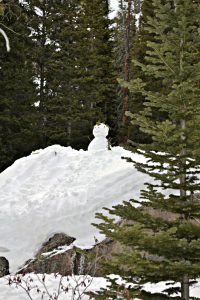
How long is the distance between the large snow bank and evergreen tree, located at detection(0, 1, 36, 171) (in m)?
7.13

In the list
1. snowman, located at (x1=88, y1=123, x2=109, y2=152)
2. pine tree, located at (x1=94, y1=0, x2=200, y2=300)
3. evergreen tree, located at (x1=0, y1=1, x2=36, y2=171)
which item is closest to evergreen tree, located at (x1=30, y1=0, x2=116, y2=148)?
evergreen tree, located at (x1=0, y1=1, x2=36, y2=171)

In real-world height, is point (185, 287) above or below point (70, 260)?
above

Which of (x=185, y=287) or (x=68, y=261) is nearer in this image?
(x=185, y=287)

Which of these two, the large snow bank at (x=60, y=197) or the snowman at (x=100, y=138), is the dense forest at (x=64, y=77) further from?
the snowman at (x=100, y=138)

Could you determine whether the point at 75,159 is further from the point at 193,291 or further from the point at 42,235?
the point at 193,291

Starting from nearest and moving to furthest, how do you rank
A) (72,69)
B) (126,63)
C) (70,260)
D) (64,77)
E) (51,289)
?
(51,289)
(70,260)
(126,63)
(72,69)
(64,77)

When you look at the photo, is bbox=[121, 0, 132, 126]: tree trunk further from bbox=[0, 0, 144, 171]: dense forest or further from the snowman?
the snowman

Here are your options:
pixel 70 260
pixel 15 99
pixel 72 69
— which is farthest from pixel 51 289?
pixel 72 69

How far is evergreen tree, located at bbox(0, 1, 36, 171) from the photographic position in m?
19.3

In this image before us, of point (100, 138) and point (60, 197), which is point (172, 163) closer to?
point (60, 197)

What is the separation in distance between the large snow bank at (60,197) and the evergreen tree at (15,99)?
7131 millimetres

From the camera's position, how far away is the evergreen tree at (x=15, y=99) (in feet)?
63.3

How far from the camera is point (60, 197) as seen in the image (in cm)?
1112

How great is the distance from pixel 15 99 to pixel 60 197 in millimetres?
10250
